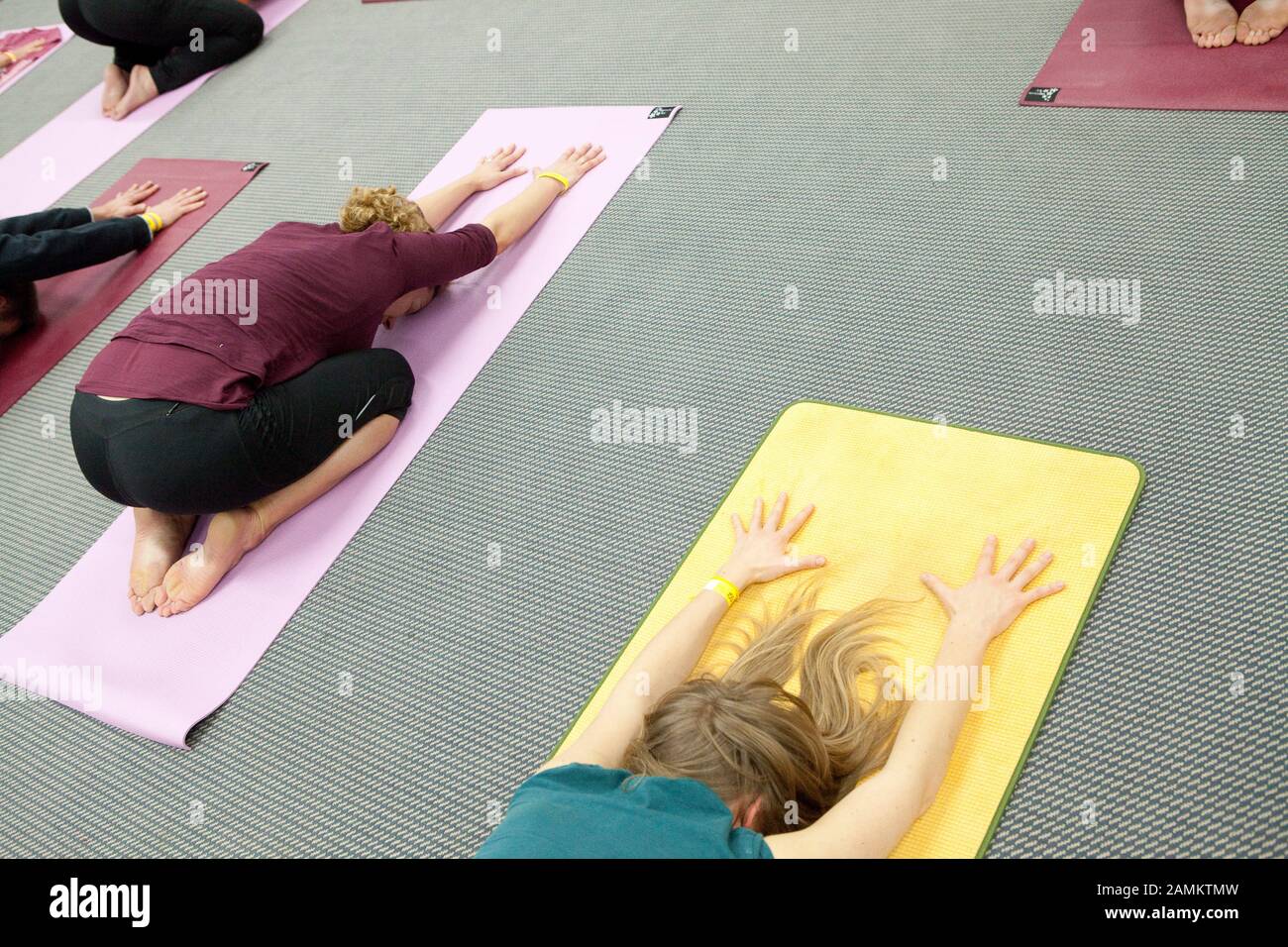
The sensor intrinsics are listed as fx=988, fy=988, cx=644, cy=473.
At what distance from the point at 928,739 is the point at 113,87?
4.14m

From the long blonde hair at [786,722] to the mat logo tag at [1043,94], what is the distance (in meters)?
1.58

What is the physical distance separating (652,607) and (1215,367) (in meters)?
1.17

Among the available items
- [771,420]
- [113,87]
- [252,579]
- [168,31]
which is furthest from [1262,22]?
[113,87]

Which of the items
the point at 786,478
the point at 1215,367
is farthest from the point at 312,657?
the point at 1215,367

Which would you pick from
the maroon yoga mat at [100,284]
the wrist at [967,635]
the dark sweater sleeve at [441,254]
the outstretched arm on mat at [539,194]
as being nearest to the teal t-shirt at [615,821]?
the wrist at [967,635]

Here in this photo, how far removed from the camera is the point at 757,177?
2.67 metres

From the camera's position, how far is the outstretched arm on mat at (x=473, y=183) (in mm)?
2824

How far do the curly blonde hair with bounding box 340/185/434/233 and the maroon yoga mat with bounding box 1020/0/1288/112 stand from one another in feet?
5.28

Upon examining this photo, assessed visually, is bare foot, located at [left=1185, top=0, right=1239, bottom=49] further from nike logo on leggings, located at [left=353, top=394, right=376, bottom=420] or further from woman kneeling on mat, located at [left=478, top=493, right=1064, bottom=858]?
nike logo on leggings, located at [left=353, top=394, right=376, bottom=420]

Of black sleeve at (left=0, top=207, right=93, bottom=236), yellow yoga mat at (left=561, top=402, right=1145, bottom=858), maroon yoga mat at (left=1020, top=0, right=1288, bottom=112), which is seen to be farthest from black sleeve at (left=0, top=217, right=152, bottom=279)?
maroon yoga mat at (left=1020, top=0, right=1288, bottom=112)

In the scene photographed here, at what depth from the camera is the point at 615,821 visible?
44.9 inches

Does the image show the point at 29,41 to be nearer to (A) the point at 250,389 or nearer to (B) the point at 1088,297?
(A) the point at 250,389

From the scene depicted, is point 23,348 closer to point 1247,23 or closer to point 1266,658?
point 1266,658
